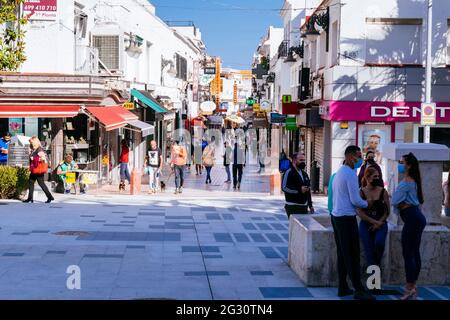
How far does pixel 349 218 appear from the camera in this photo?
29.3 feet

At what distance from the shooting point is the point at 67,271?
407 inches

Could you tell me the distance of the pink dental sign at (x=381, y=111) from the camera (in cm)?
2394

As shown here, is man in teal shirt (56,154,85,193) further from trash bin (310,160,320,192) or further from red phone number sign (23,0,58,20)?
trash bin (310,160,320,192)

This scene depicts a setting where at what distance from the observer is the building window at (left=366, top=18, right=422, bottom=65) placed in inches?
952

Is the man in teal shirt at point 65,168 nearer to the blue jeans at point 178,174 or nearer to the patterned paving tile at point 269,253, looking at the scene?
the blue jeans at point 178,174

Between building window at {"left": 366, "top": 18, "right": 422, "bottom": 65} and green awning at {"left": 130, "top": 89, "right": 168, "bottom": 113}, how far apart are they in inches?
438

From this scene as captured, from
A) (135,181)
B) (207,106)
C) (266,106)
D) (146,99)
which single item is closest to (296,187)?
(135,181)

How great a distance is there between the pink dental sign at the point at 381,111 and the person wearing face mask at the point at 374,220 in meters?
14.6

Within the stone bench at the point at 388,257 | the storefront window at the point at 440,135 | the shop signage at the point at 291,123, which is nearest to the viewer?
the stone bench at the point at 388,257

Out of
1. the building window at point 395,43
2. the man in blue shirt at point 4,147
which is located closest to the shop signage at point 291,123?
the building window at point 395,43

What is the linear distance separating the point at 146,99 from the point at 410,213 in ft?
81.3

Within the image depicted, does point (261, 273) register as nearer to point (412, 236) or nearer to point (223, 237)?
point (412, 236)
